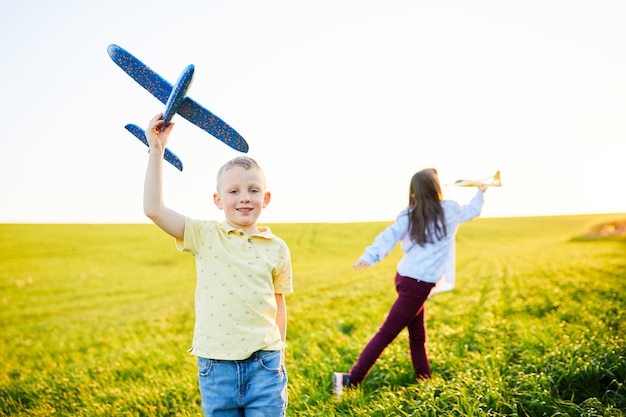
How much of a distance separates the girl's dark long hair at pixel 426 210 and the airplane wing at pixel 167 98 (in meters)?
2.35

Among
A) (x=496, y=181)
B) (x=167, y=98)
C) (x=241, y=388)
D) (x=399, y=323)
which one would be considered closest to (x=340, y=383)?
(x=399, y=323)

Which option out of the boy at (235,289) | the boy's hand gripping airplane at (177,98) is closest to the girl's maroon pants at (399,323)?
the boy at (235,289)

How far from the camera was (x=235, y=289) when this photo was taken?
2.68 m

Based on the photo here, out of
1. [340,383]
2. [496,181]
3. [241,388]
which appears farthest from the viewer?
[496,181]

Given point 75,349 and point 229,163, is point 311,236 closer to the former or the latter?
point 75,349

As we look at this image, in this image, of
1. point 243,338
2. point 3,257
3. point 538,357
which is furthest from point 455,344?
point 3,257

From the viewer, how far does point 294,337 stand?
307 inches

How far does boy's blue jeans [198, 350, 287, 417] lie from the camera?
8.54ft

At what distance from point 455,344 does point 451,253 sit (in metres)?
1.54

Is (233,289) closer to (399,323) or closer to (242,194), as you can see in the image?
(242,194)

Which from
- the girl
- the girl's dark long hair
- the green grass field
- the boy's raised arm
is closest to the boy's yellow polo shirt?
the boy's raised arm

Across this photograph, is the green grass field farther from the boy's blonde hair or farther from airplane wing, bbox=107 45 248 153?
airplane wing, bbox=107 45 248 153

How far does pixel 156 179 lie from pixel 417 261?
113 inches

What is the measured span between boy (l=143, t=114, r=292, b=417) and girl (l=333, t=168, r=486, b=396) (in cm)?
159
